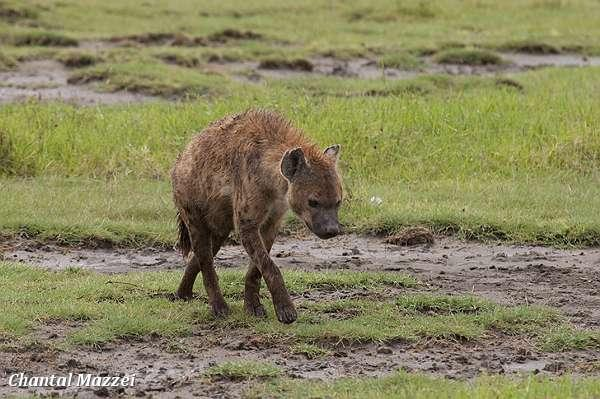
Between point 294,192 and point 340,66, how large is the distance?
33.9 ft

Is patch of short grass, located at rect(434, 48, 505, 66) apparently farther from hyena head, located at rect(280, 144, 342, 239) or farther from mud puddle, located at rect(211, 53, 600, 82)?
hyena head, located at rect(280, 144, 342, 239)

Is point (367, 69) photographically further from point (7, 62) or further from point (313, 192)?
point (313, 192)

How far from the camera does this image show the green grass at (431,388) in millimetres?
5332

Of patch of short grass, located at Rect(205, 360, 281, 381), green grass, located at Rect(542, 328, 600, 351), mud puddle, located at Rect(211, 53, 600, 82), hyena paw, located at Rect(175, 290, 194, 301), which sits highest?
patch of short grass, located at Rect(205, 360, 281, 381)

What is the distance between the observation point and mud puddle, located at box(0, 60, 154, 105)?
14.1 m

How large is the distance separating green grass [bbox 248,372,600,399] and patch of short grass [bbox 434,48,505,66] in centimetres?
1160

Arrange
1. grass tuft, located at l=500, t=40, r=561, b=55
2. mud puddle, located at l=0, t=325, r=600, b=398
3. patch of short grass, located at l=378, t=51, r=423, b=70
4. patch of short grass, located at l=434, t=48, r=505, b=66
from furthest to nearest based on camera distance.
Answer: grass tuft, located at l=500, t=40, r=561, b=55 → patch of short grass, located at l=434, t=48, r=505, b=66 → patch of short grass, located at l=378, t=51, r=423, b=70 → mud puddle, located at l=0, t=325, r=600, b=398

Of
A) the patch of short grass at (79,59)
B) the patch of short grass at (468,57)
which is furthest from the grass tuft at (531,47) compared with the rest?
the patch of short grass at (79,59)

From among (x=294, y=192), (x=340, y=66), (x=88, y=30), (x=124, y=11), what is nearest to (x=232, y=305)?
(x=294, y=192)

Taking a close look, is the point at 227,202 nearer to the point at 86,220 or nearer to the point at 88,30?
the point at 86,220

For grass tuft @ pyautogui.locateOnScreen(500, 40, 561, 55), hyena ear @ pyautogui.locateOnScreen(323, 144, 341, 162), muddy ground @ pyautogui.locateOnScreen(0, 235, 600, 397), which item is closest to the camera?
muddy ground @ pyautogui.locateOnScreen(0, 235, 600, 397)

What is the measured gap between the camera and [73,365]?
593cm

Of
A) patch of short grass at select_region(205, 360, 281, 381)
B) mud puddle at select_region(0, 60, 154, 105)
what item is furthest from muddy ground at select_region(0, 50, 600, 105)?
patch of short grass at select_region(205, 360, 281, 381)

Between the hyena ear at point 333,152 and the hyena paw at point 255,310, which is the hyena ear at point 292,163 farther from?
the hyena paw at point 255,310
